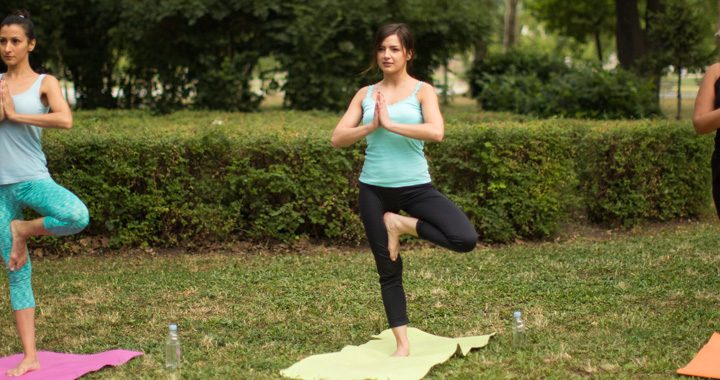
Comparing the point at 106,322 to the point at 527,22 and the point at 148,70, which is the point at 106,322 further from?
the point at 527,22

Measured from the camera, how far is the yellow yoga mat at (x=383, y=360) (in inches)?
213

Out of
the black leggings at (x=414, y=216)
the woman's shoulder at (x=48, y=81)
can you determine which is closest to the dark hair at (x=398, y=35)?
the black leggings at (x=414, y=216)

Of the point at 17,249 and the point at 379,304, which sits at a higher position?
the point at 17,249

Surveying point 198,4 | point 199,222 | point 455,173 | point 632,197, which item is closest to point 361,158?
point 455,173

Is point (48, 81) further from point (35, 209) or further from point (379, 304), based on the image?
point (379, 304)

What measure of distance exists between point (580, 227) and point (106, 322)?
18.4 feet

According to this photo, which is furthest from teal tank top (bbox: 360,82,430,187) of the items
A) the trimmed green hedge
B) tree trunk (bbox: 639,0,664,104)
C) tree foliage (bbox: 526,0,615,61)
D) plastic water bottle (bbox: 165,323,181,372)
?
tree foliage (bbox: 526,0,615,61)

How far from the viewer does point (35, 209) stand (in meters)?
5.48

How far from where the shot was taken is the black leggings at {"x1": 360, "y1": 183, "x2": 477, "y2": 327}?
5.46 meters

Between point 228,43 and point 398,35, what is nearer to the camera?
point 398,35

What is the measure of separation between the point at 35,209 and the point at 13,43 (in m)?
0.95

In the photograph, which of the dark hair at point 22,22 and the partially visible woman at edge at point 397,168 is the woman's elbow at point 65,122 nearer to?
the dark hair at point 22,22

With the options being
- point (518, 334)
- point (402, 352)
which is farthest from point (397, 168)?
point (518, 334)

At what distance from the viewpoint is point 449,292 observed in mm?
7520
